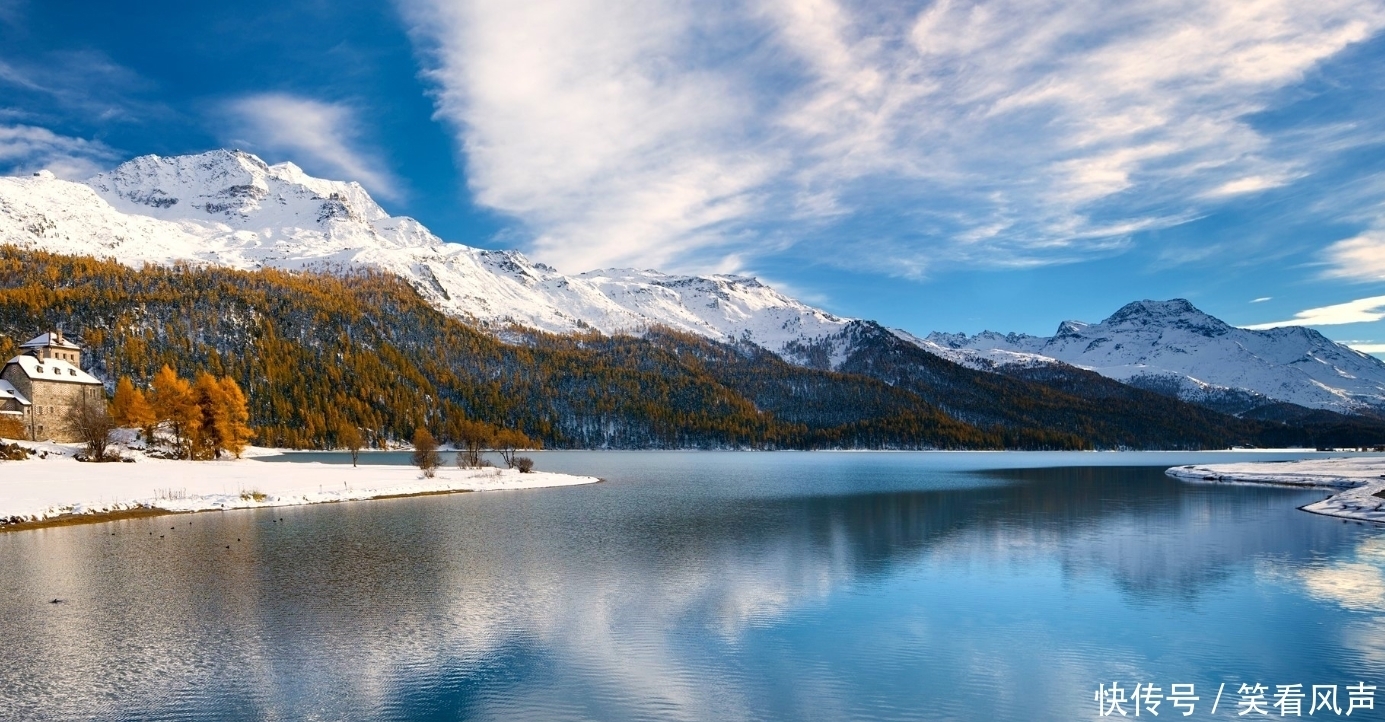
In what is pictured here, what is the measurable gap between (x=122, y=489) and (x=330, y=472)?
29.5 metres

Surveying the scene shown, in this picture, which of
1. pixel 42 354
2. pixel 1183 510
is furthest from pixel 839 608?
pixel 42 354

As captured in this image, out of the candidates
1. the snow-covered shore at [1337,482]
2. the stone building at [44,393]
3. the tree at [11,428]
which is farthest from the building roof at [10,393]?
the snow-covered shore at [1337,482]

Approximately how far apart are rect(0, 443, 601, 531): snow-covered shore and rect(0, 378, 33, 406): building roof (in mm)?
16840

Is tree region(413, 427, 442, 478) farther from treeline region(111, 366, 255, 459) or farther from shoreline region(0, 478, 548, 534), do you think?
treeline region(111, 366, 255, 459)

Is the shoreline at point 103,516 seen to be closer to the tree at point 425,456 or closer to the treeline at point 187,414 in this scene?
the tree at point 425,456

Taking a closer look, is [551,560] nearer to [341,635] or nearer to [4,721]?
[341,635]

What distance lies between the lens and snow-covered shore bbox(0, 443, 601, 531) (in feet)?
167

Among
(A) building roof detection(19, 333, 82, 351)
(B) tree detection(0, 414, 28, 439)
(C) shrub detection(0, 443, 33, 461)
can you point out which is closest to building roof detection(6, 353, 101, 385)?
(A) building roof detection(19, 333, 82, 351)

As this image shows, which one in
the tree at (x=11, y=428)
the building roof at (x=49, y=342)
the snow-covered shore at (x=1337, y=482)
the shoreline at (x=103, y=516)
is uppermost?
the building roof at (x=49, y=342)

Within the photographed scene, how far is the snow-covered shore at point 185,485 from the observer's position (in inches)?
1998

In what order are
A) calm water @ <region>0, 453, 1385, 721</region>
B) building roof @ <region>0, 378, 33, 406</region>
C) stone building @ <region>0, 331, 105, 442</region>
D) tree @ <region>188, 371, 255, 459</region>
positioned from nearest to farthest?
calm water @ <region>0, 453, 1385, 721</region>, tree @ <region>188, 371, 255, 459</region>, building roof @ <region>0, 378, 33, 406</region>, stone building @ <region>0, 331, 105, 442</region>

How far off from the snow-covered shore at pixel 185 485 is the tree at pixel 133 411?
7693 mm

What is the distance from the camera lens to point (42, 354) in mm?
114062

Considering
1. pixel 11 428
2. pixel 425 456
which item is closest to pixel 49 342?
pixel 11 428
